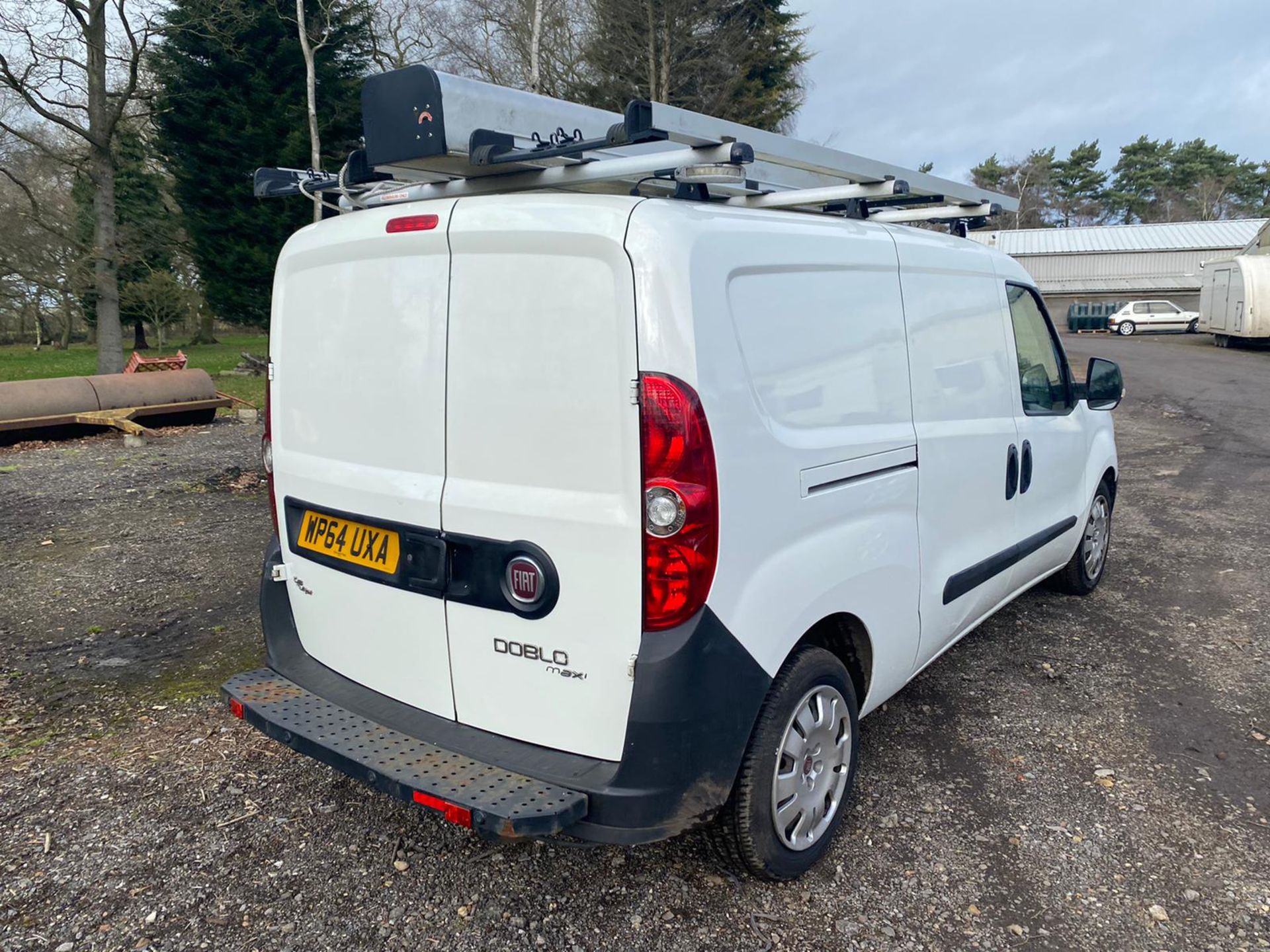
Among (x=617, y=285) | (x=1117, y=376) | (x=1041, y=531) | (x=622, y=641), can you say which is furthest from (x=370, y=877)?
(x=1117, y=376)

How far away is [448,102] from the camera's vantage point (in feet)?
8.40

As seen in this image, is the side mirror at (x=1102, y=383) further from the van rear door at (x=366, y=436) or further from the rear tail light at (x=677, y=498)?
the van rear door at (x=366, y=436)

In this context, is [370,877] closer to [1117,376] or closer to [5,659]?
[5,659]

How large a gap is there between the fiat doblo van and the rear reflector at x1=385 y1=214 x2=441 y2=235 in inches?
0.5

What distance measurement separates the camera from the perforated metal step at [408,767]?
2.18 m

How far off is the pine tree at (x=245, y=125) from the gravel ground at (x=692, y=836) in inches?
729

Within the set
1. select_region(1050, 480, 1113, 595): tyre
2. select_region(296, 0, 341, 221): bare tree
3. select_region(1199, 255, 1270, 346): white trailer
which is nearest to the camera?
select_region(1050, 480, 1113, 595): tyre

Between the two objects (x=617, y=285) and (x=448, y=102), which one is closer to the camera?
(x=617, y=285)

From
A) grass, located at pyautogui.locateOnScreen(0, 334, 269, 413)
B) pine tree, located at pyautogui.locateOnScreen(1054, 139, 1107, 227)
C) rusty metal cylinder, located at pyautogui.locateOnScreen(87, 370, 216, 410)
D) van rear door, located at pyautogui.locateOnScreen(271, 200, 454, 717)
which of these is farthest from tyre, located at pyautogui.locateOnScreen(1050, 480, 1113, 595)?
pine tree, located at pyautogui.locateOnScreen(1054, 139, 1107, 227)

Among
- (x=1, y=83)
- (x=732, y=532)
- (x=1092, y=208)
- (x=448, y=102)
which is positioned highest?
(x=1092, y=208)

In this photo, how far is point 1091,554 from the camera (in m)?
5.22

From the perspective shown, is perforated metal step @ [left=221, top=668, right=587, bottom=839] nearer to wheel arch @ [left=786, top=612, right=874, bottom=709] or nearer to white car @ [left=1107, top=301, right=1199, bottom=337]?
wheel arch @ [left=786, top=612, right=874, bottom=709]

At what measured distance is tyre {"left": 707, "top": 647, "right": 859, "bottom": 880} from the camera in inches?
96.9

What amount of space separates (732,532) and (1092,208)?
253 feet
